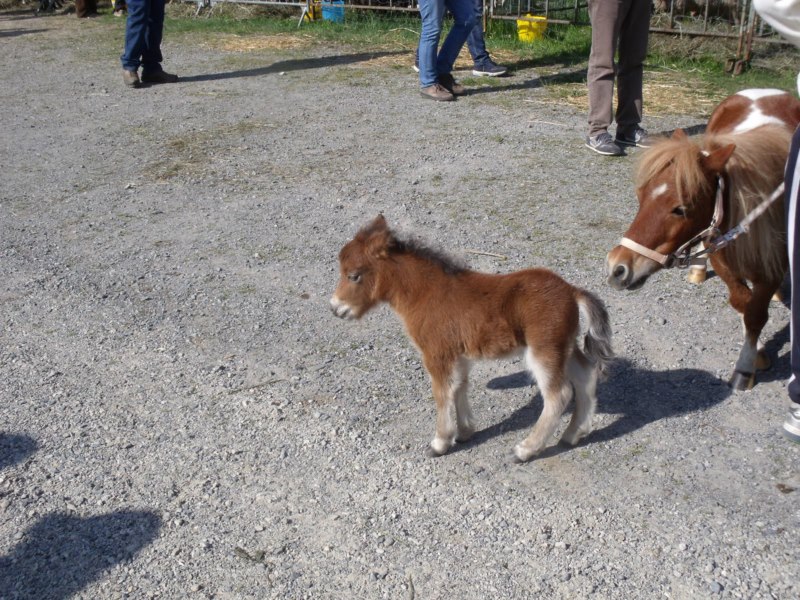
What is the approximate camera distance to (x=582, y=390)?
3.71 metres

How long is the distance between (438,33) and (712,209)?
20.2 ft

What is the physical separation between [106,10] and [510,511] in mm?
17179

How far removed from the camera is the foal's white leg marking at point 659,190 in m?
3.70

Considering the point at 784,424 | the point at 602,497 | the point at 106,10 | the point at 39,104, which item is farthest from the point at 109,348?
the point at 106,10

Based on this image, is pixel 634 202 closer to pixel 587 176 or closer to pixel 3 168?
pixel 587 176

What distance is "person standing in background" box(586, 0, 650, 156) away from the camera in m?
7.20

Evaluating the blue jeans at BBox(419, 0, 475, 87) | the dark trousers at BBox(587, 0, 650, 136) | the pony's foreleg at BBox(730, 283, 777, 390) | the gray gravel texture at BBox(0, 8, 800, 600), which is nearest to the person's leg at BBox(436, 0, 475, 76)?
the blue jeans at BBox(419, 0, 475, 87)

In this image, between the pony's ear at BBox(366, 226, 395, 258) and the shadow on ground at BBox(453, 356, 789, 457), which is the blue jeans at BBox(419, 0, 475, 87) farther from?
the pony's ear at BBox(366, 226, 395, 258)

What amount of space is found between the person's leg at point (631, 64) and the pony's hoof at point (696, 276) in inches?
108

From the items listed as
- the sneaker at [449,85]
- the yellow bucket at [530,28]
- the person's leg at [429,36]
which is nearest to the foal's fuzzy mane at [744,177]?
the person's leg at [429,36]

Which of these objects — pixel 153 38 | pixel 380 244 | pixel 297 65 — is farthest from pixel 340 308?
pixel 297 65

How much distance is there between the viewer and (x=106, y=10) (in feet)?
57.7

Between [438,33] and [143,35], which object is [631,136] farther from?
[143,35]

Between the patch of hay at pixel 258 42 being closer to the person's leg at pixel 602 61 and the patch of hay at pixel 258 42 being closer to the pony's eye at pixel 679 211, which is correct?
the person's leg at pixel 602 61
